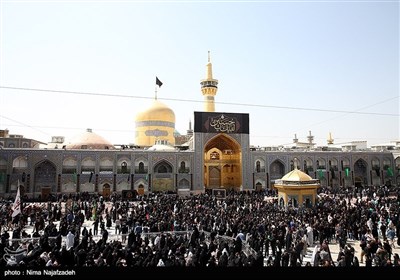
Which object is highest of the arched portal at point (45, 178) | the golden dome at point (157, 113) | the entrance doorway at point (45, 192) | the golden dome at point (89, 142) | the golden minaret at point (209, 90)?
the golden minaret at point (209, 90)

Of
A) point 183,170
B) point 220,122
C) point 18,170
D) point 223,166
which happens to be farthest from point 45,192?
point 223,166

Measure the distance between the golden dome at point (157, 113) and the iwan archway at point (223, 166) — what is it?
7658mm

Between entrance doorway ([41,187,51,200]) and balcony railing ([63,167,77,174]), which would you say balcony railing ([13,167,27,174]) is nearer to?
entrance doorway ([41,187,51,200])

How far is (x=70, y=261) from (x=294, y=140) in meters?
46.4

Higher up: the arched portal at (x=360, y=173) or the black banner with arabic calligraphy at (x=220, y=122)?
the black banner with arabic calligraphy at (x=220, y=122)

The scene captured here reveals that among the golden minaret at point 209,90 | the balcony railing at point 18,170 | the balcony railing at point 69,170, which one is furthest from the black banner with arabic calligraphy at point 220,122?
the balcony railing at point 18,170

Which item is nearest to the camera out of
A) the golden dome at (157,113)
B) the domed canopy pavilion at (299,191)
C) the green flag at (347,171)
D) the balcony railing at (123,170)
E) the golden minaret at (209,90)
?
the domed canopy pavilion at (299,191)

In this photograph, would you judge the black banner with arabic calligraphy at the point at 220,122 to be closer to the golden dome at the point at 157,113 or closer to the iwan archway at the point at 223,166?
the iwan archway at the point at 223,166

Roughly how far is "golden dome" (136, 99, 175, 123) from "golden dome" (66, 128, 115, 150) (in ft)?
23.9

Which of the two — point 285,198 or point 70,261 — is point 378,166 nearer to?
point 285,198

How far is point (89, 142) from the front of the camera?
102 ft

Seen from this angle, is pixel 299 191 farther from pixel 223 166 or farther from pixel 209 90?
pixel 209 90

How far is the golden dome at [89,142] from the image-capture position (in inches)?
1188

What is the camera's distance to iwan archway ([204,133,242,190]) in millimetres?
34156
